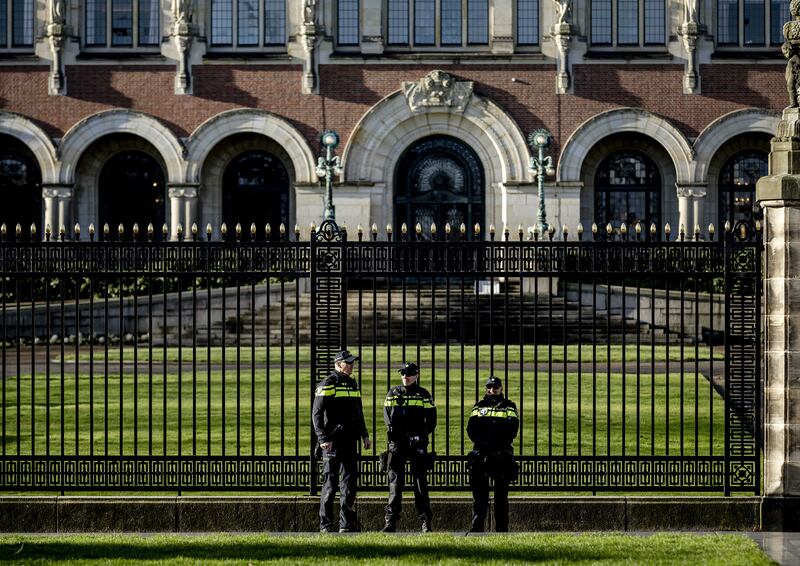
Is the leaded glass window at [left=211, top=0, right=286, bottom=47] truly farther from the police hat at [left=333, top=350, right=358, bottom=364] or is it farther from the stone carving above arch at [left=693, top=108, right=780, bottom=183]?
the police hat at [left=333, top=350, right=358, bottom=364]

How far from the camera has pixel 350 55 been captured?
4297 centimetres

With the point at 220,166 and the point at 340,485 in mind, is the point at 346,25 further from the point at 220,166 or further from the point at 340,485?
the point at 340,485

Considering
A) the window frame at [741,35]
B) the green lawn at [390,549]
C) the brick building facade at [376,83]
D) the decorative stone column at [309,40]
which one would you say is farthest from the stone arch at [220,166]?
the green lawn at [390,549]

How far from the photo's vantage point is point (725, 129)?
141 feet

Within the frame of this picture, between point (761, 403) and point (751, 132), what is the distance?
1188 inches

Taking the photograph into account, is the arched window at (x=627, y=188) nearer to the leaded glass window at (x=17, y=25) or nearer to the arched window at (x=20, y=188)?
the arched window at (x=20, y=188)

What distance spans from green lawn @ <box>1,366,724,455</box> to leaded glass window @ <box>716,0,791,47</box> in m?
20.5

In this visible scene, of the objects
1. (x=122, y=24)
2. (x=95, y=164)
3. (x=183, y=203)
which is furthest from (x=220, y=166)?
(x=122, y=24)

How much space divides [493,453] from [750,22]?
31820 mm

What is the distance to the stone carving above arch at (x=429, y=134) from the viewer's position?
42938 mm

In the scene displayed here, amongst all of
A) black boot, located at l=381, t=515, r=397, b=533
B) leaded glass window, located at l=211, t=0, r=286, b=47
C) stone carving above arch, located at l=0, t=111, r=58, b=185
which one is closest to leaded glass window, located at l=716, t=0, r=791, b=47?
leaded glass window, located at l=211, t=0, r=286, b=47

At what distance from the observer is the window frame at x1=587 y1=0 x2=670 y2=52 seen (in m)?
42.8

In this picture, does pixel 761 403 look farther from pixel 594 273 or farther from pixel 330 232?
pixel 330 232

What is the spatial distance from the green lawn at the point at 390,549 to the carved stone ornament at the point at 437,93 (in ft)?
101
